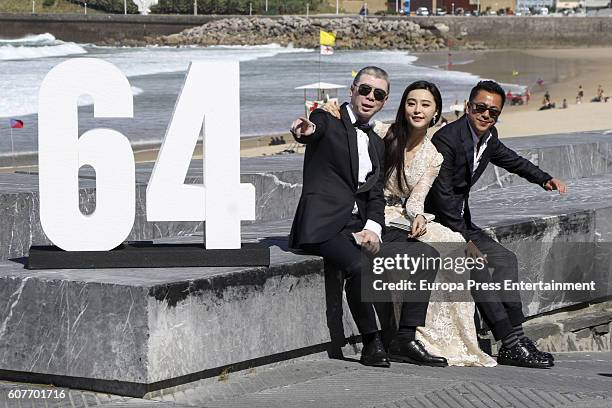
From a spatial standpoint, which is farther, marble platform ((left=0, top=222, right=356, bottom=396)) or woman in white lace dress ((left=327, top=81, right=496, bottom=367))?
woman in white lace dress ((left=327, top=81, right=496, bottom=367))

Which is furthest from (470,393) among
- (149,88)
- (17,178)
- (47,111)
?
(149,88)

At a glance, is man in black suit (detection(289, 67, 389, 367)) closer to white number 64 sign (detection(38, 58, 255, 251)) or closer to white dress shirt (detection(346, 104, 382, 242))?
white dress shirt (detection(346, 104, 382, 242))

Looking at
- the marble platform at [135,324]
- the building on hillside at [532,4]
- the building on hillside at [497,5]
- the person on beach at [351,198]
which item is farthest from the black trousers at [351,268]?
the building on hillside at [497,5]

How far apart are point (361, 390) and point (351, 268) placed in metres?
0.68

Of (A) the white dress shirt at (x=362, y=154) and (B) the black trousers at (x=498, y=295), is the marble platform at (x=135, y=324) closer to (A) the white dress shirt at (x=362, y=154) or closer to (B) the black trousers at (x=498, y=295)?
(A) the white dress shirt at (x=362, y=154)

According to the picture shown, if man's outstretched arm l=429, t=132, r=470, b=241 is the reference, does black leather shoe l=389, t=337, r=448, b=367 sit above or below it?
below

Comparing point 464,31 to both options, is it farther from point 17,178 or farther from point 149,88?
point 17,178

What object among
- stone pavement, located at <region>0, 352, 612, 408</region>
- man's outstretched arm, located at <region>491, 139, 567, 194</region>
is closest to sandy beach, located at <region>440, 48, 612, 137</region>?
man's outstretched arm, located at <region>491, 139, 567, 194</region>

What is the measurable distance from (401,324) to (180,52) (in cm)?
8026

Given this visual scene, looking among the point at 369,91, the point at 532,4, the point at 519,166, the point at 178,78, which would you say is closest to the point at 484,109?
the point at 519,166

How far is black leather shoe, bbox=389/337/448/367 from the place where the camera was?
5.80 meters

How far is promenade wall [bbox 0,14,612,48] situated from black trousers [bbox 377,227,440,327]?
81116mm

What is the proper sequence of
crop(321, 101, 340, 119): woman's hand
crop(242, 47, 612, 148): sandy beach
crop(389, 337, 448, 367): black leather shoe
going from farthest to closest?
crop(242, 47, 612, 148): sandy beach
crop(321, 101, 340, 119): woman's hand
crop(389, 337, 448, 367): black leather shoe

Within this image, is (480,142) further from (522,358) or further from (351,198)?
(522,358)
